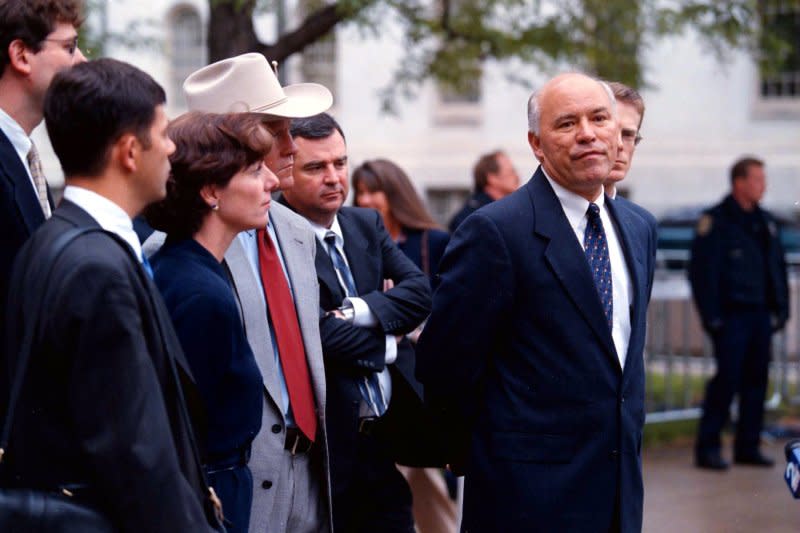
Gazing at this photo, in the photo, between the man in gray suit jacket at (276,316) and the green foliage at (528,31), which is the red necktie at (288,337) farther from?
the green foliage at (528,31)

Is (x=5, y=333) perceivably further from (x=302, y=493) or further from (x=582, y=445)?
(x=582, y=445)

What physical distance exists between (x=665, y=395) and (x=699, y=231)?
6.99 ft

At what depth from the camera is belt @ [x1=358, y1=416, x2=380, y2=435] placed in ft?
15.3

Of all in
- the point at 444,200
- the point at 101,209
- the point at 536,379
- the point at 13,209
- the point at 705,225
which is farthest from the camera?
the point at 444,200

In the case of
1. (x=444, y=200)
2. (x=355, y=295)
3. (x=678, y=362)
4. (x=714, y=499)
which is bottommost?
(x=444, y=200)

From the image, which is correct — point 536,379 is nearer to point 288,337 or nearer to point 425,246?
point 288,337

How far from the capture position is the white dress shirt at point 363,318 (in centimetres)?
461

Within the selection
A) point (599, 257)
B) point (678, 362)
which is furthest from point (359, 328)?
point (678, 362)

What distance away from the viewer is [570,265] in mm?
4035

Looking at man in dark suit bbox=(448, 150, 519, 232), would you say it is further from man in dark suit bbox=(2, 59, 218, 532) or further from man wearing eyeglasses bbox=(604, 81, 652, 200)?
man in dark suit bbox=(2, 59, 218, 532)

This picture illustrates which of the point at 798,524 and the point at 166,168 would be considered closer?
the point at 166,168

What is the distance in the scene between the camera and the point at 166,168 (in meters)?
3.06

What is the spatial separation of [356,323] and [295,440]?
604 mm

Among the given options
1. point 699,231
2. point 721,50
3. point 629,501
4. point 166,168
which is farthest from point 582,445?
point 721,50
